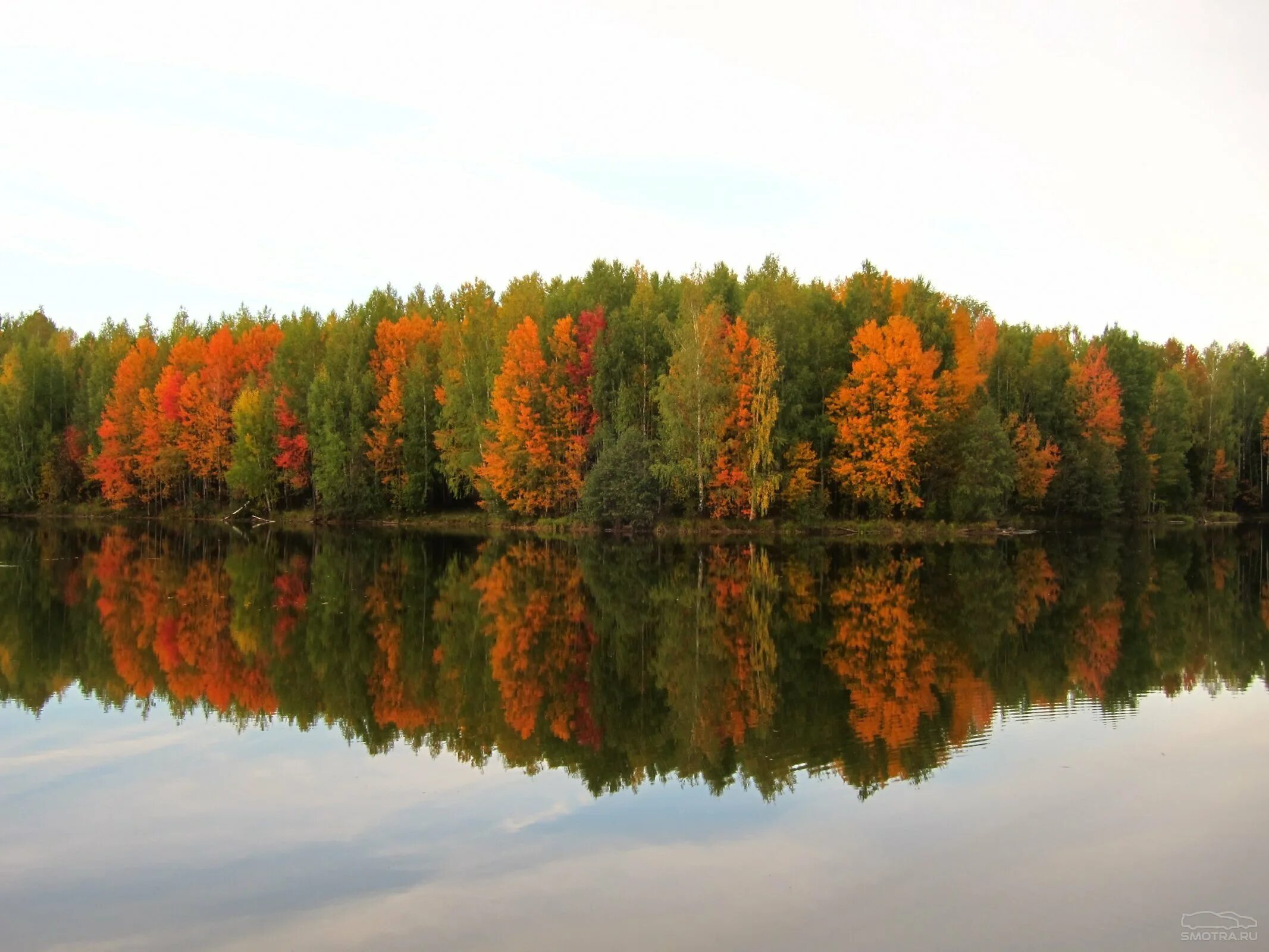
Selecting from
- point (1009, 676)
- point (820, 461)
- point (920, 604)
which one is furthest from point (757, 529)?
point (1009, 676)

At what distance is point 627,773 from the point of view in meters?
12.5

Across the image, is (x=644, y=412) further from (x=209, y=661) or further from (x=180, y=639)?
(x=209, y=661)

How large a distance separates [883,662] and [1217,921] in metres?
9.96

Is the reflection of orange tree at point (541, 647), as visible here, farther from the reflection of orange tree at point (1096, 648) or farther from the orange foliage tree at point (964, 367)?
the orange foliage tree at point (964, 367)

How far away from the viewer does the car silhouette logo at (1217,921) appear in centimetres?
850

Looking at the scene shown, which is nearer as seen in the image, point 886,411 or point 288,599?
point 288,599

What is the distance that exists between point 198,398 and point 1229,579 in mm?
62495

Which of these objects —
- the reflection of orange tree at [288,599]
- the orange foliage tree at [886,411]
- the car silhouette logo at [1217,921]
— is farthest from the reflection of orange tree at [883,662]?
the orange foliage tree at [886,411]

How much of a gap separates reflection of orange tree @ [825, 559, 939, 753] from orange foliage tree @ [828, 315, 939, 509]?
21.2 metres

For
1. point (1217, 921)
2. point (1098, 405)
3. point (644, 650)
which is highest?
point (1098, 405)

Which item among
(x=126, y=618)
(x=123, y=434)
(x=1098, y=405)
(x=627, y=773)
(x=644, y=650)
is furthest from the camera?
(x=123, y=434)

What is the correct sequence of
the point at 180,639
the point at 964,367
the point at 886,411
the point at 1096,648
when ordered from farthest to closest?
the point at 964,367 < the point at 886,411 < the point at 180,639 < the point at 1096,648

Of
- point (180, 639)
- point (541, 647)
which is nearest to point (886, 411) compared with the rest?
point (541, 647)

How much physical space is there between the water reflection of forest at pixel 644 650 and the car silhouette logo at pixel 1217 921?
371cm
